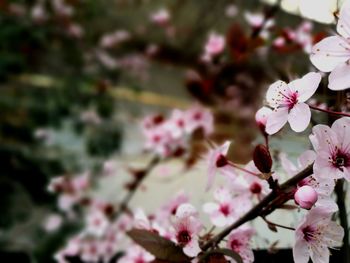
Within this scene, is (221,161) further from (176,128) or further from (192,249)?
(176,128)

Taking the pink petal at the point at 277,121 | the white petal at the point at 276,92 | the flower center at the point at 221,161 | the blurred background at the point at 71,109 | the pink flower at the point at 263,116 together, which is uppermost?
the white petal at the point at 276,92

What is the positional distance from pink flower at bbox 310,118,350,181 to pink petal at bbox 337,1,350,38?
9 centimetres

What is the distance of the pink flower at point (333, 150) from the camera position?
0.46 m

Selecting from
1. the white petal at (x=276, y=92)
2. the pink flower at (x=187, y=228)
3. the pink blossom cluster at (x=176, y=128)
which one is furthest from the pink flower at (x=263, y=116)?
the pink blossom cluster at (x=176, y=128)

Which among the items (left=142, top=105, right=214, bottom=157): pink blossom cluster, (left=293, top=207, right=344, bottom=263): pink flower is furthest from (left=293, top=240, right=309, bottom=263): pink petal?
(left=142, top=105, right=214, bottom=157): pink blossom cluster

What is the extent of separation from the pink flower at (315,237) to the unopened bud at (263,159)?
0.07 metres

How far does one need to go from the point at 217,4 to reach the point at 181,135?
5.69ft

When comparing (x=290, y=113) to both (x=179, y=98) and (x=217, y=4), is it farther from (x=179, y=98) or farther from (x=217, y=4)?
(x=179, y=98)

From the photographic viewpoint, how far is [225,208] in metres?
0.70

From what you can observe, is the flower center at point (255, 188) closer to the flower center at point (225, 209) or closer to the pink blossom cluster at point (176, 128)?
the flower center at point (225, 209)

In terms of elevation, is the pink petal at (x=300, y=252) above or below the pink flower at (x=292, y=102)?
below

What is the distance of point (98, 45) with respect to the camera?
120 inches

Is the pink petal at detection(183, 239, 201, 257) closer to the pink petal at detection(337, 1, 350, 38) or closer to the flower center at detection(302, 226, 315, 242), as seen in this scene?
the flower center at detection(302, 226, 315, 242)

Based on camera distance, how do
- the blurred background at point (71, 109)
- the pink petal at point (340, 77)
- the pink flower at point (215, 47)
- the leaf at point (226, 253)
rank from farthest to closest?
the blurred background at point (71, 109) < the pink flower at point (215, 47) < the leaf at point (226, 253) < the pink petal at point (340, 77)
